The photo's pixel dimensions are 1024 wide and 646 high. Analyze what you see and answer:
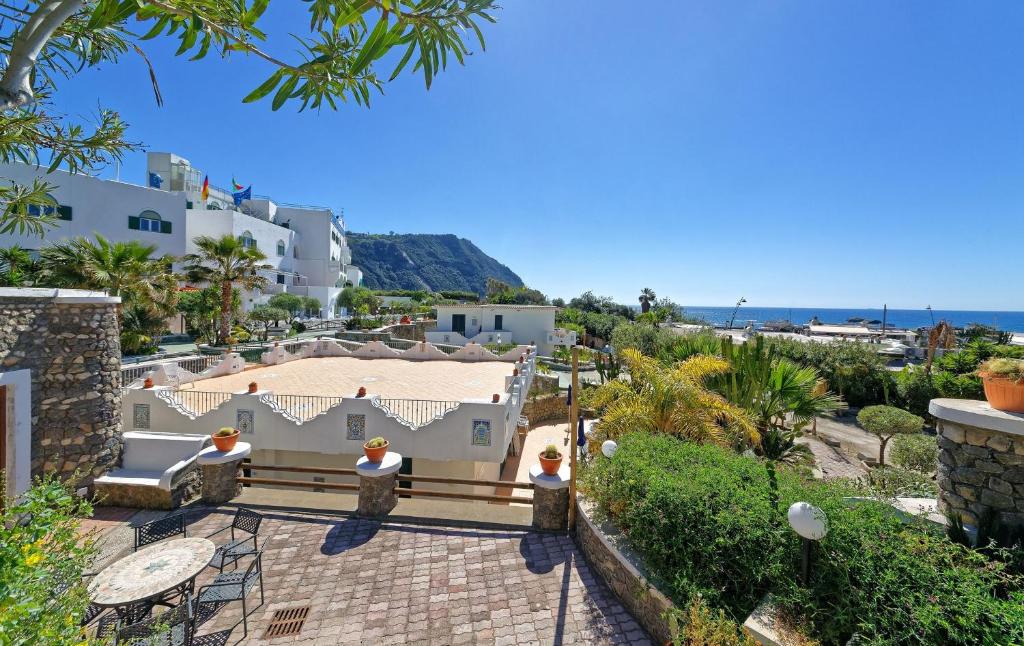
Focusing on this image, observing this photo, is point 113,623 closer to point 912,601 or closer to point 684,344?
point 912,601

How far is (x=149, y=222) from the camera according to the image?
92.7 ft

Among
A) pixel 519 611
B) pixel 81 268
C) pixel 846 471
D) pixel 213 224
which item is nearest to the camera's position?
pixel 519 611

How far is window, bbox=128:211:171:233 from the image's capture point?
90.0 feet

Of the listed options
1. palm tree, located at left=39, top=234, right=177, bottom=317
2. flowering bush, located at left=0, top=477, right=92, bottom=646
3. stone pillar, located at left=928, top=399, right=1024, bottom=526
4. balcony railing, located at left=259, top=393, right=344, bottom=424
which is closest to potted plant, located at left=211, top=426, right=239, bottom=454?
balcony railing, located at left=259, top=393, right=344, bottom=424

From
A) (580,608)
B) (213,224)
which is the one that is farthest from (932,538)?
(213,224)

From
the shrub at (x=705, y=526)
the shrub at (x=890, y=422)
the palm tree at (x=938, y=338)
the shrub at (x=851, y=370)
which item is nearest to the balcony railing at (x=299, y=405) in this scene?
the shrub at (x=705, y=526)

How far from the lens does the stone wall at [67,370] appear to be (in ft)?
21.0

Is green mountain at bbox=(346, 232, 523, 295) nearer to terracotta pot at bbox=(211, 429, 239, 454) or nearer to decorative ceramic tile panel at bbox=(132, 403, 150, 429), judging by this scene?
decorative ceramic tile panel at bbox=(132, 403, 150, 429)

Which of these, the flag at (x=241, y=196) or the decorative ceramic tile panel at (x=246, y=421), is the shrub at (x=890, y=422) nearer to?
the decorative ceramic tile panel at (x=246, y=421)

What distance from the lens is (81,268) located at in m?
14.0

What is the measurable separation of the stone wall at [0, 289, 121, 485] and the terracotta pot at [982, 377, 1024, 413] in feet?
41.8

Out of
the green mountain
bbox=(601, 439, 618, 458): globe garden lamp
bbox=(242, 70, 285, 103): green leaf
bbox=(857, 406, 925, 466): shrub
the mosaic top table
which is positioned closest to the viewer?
bbox=(242, 70, 285, 103): green leaf

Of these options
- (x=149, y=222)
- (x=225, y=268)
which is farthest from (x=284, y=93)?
Answer: (x=149, y=222)

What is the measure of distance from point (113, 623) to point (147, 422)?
7.94 meters
